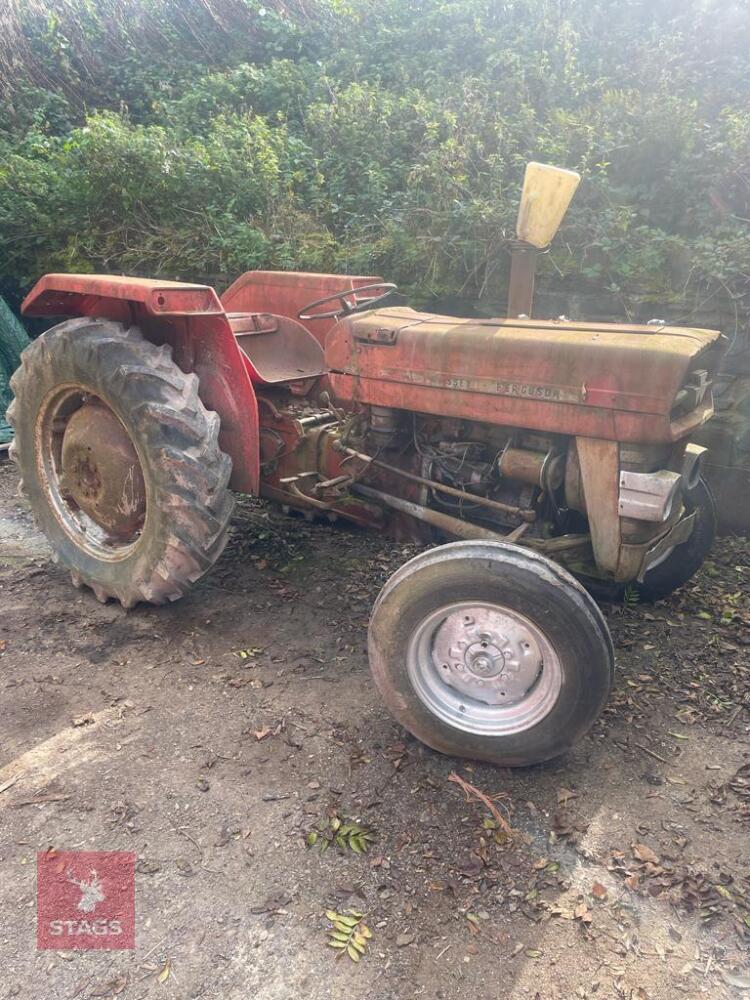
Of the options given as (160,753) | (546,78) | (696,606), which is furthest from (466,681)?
(546,78)

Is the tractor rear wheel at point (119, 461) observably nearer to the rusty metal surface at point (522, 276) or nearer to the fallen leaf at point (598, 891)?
the rusty metal surface at point (522, 276)

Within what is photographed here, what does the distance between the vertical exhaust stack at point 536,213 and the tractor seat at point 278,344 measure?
124 centimetres

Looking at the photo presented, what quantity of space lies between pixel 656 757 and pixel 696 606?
114 centimetres

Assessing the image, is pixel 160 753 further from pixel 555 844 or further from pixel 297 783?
pixel 555 844

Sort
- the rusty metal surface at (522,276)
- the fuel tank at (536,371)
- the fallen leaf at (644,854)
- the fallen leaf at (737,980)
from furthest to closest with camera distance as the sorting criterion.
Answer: the rusty metal surface at (522,276)
the fuel tank at (536,371)
the fallen leaf at (644,854)
the fallen leaf at (737,980)

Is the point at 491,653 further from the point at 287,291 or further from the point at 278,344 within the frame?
the point at 287,291

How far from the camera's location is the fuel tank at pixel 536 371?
2.24m

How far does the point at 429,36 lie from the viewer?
6832mm

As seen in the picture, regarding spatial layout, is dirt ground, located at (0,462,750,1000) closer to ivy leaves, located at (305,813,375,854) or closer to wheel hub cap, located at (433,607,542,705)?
ivy leaves, located at (305,813,375,854)

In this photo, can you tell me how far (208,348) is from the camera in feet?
10.3

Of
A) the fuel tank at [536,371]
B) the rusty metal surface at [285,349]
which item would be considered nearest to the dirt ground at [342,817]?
the fuel tank at [536,371]

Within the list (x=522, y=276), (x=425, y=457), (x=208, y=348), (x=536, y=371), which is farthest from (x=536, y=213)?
(x=208, y=348)

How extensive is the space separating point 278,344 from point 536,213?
1.66m

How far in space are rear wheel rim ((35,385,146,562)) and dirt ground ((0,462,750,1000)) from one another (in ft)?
1.18
